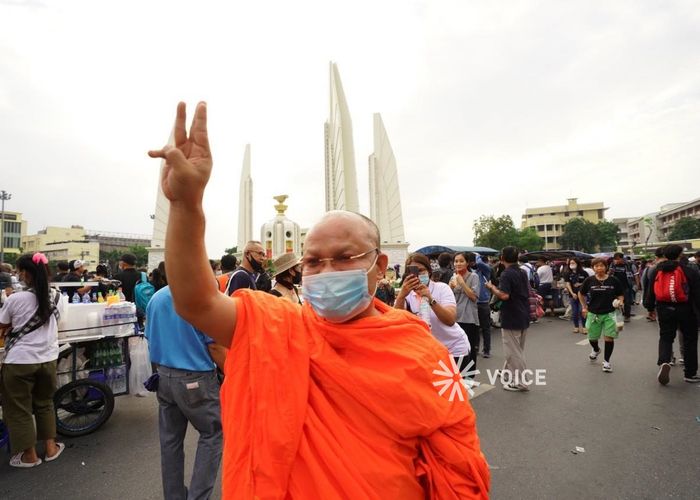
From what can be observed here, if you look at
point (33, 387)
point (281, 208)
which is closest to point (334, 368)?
point (33, 387)

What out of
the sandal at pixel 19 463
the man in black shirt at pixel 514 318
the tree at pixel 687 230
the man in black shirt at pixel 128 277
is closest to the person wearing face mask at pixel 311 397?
the sandal at pixel 19 463

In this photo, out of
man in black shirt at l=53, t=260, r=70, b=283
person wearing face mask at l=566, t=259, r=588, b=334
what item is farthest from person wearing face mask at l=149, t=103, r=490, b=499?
person wearing face mask at l=566, t=259, r=588, b=334

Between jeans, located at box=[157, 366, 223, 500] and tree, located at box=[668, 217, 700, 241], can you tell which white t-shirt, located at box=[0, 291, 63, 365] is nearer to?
jeans, located at box=[157, 366, 223, 500]

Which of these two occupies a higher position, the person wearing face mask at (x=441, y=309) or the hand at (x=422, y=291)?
the hand at (x=422, y=291)

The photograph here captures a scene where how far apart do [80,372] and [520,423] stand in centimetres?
449

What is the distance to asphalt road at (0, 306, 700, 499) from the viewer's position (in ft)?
8.98

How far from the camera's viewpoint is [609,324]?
5.45 meters

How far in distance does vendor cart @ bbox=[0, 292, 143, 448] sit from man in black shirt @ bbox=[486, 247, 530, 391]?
435 centimetres

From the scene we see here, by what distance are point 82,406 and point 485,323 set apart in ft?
19.2

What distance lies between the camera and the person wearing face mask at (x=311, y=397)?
966 mm

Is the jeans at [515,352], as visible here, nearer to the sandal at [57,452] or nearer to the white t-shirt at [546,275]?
the sandal at [57,452]

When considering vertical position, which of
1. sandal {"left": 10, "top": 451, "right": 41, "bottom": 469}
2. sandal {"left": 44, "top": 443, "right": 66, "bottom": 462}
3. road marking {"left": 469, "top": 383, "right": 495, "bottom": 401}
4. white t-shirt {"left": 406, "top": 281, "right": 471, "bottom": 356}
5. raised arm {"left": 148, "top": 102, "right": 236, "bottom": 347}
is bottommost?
road marking {"left": 469, "top": 383, "right": 495, "bottom": 401}

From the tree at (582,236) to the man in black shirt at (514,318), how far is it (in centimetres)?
5188

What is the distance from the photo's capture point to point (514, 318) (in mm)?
4789
